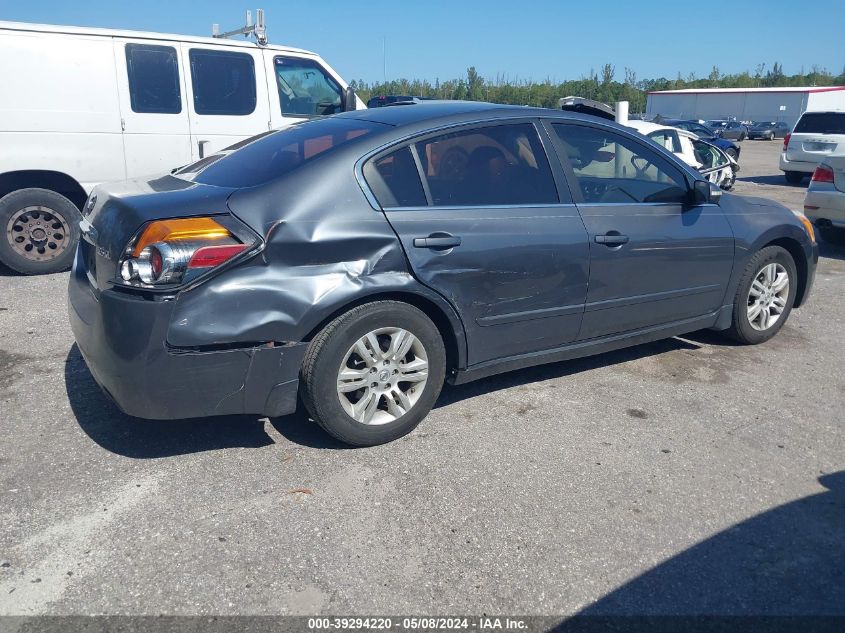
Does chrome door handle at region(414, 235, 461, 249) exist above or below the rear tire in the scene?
above

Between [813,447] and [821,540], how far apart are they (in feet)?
3.01

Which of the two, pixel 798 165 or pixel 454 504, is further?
pixel 798 165

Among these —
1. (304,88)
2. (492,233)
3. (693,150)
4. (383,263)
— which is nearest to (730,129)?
(693,150)

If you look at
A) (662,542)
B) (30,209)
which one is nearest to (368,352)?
(662,542)

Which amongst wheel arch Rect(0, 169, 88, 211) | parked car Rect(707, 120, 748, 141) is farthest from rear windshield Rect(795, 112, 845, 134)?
parked car Rect(707, 120, 748, 141)

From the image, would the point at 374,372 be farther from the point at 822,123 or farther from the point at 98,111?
the point at 822,123

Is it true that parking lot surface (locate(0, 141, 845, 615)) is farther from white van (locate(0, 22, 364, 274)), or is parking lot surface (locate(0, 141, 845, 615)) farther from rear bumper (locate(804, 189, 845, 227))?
rear bumper (locate(804, 189, 845, 227))

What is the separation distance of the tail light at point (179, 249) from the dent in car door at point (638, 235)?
6.49 ft

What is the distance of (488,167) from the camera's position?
402 cm

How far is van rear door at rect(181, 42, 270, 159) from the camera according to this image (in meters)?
7.57

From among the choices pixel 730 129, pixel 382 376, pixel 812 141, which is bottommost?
pixel 382 376

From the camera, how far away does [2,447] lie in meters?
3.67

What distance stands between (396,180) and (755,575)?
2.31m

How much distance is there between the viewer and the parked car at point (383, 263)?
326cm
